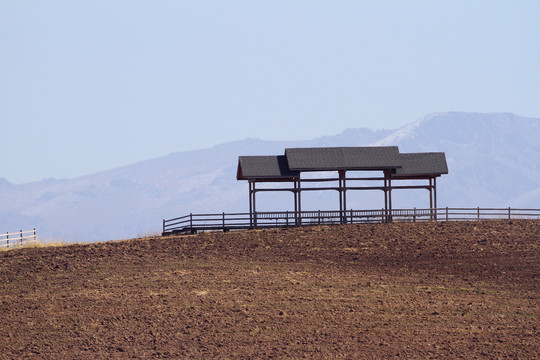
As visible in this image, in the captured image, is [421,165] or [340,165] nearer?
[340,165]

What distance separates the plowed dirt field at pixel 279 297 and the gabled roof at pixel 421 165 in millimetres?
10369

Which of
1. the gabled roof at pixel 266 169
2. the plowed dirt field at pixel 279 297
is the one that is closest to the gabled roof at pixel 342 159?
the gabled roof at pixel 266 169

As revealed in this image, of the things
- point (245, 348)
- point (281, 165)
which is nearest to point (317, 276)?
point (245, 348)

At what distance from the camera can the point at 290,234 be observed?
4884 centimetres

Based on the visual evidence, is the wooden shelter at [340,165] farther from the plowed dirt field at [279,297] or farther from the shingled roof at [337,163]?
A: the plowed dirt field at [279,297]

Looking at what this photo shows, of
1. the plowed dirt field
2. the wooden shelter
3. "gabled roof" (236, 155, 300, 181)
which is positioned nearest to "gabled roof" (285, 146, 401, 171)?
the wooden shelter

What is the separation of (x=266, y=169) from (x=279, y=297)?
2620 cm

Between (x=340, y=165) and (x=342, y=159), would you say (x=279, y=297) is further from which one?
(x=342, y=159)

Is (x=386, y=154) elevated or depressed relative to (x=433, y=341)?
elevated

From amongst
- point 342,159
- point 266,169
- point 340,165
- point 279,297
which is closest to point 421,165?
A: point 342,159

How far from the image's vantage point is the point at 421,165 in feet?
192

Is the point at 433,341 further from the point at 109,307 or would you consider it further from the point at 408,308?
the point at 109,307

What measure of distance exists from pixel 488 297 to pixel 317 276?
705 cm

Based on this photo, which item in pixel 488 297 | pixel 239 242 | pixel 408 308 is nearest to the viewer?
pixel 408 308
